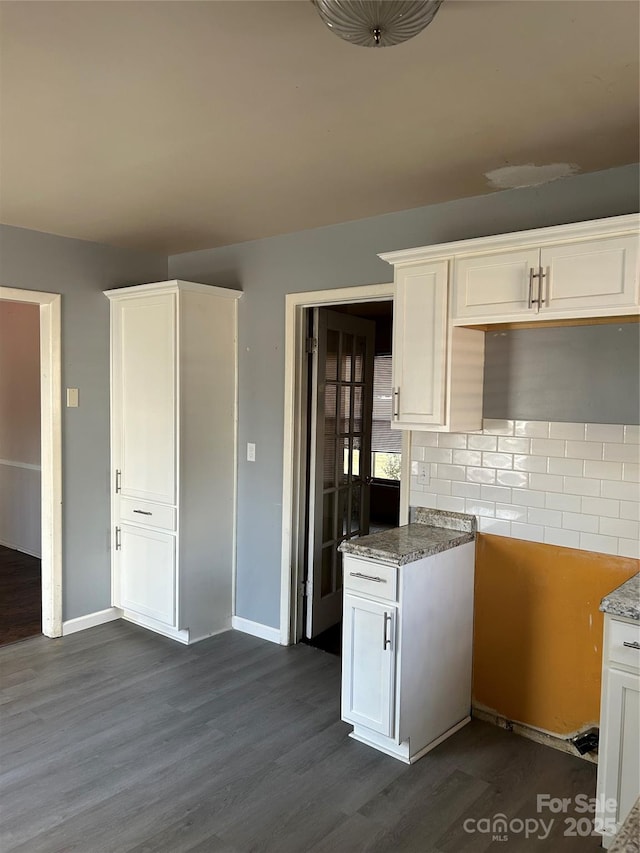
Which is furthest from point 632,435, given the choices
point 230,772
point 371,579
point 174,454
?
point 174,454

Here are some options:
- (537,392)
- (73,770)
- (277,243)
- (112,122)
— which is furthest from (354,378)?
(73,770)

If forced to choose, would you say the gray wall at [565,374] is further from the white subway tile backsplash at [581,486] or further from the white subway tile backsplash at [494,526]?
the white subway tile backsplash at [494,526]

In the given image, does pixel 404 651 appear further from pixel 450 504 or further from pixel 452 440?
pixel 452 440

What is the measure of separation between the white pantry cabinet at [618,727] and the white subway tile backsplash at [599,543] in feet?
1.84

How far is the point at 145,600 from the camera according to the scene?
13.3ft

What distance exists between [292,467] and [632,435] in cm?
196

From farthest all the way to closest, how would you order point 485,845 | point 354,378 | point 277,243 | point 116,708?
point 354,378 → point 277,243 → point 116,708 → point 485,845

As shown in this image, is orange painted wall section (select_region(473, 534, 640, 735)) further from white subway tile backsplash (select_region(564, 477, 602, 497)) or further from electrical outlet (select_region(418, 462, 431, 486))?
electrical outlet (select_region(418, 462, 431, 486))

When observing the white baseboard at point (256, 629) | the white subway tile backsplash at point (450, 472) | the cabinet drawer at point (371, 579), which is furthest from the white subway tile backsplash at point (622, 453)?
the white baseboard at point (256, 629)

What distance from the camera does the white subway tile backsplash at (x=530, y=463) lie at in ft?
9.28

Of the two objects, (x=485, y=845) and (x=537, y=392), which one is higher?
(x=537, y=392)

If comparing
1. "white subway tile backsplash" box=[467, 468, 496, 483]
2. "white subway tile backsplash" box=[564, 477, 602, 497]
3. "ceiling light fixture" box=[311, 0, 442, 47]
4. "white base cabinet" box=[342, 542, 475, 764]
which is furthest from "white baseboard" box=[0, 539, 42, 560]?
"ceiling light fixture" box=[311, 0, 442, 47]

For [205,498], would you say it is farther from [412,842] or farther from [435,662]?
[412,842]

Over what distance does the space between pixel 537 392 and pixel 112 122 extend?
2.08 meters
